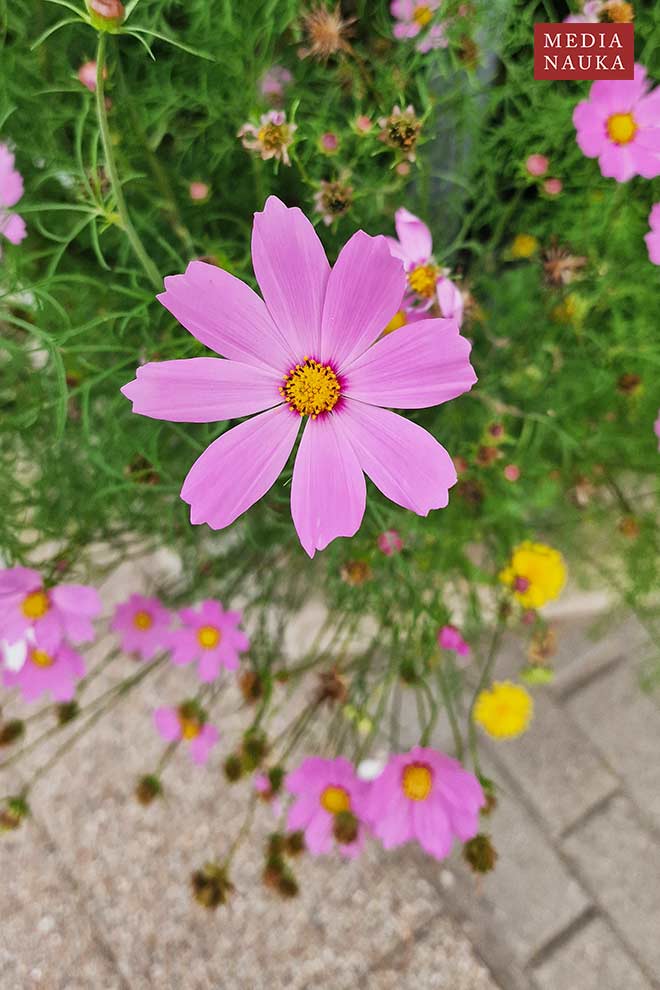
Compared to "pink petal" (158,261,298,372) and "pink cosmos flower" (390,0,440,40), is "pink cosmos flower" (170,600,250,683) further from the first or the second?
"pink cosmos flower" (390,0,440,40)

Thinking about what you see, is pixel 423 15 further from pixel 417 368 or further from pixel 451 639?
pixel 451 639

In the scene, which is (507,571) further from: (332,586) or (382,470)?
(382,470)

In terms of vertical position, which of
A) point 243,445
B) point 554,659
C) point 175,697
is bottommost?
point 554,659

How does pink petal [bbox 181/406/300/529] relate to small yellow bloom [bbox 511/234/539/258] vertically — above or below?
below

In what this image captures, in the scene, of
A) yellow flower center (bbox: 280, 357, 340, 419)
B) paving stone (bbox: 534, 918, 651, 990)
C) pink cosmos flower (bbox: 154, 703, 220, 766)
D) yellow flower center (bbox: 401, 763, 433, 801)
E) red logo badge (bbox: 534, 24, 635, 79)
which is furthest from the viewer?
paving stone (bbox: 534, 918, 651, 990)

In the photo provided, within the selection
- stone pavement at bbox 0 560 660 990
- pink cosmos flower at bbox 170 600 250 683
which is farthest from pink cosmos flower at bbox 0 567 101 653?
stone pavement at bbox 0 560 660 990

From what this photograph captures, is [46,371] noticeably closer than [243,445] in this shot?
No

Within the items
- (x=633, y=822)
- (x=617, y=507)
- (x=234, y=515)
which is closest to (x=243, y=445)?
(x=234, y=515)
